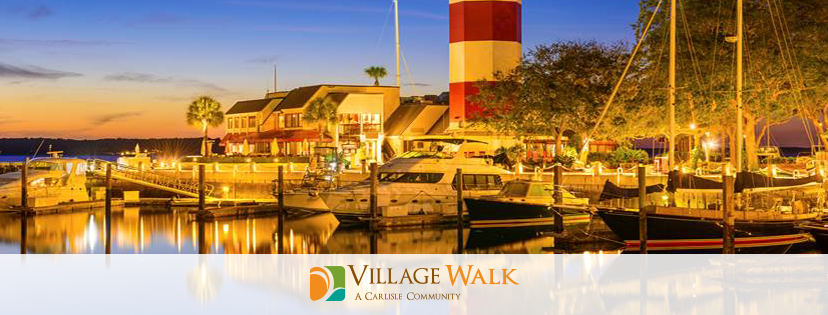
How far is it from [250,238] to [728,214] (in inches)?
675

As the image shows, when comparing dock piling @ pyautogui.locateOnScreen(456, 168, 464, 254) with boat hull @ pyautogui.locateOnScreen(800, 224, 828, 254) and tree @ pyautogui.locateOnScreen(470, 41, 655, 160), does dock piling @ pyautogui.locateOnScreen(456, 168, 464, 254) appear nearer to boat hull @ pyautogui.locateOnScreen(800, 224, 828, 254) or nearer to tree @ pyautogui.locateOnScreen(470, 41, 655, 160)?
boat hull @ pyautogui.locateOnScreen(800, 224, 828, 254)

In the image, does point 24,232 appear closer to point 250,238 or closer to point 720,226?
point 250,238

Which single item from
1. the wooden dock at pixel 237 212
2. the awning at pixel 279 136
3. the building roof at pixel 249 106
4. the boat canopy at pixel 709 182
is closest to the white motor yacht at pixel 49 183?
the wooden dock at pixel 237 212

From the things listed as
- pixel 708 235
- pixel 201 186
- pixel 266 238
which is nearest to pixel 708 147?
pixel 708 235

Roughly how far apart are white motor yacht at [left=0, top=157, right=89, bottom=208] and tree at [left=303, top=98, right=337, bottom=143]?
24.9 m

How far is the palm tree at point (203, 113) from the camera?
75312 mm

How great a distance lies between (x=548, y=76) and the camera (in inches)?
2167

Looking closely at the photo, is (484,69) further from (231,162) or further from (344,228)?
(344,228)

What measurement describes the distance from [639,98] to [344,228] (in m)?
21.2

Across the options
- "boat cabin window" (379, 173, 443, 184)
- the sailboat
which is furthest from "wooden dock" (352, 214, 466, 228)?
the sailboat

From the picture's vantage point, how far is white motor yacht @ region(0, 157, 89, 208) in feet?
143

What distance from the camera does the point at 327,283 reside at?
90.6 ft

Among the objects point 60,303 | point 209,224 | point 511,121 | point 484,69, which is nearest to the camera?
point 60,303

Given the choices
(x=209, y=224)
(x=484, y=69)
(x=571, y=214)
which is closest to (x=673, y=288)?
(x=571, y=214)
